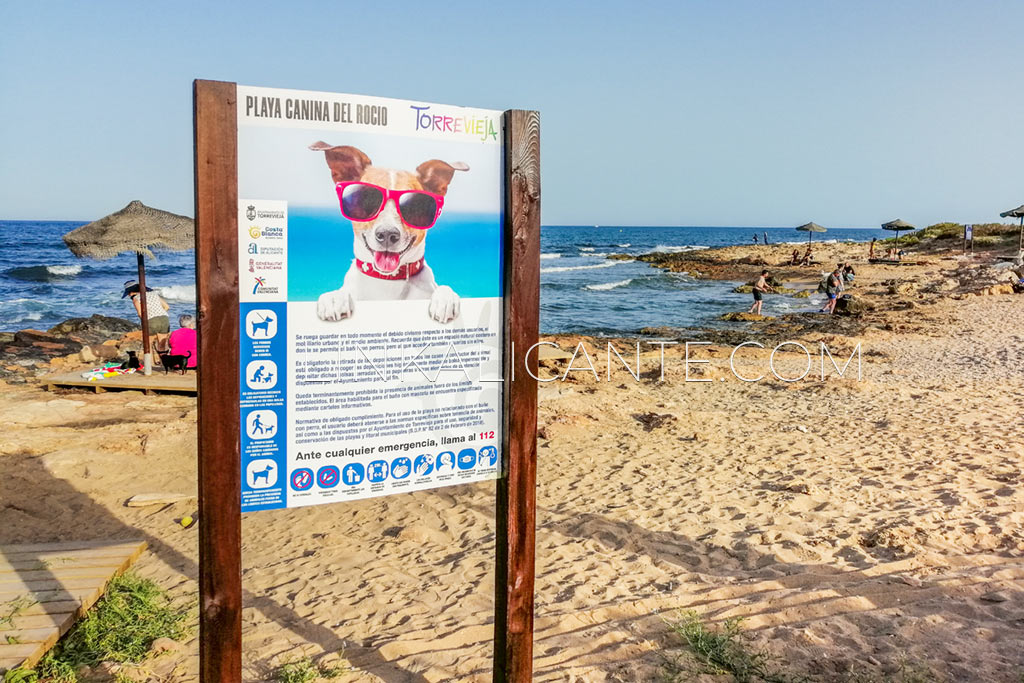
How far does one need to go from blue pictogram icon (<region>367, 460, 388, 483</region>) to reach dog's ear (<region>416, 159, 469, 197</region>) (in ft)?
3.51

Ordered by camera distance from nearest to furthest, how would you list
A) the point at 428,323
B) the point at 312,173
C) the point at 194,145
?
1. the point at 194,145
2. the point at 312,173
3. the point at 428,323


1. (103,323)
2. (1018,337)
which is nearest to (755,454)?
(1018,337)

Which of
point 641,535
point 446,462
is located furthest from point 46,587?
point 641,535

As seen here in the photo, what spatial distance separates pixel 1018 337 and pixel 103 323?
21.4 metres

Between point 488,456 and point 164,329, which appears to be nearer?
point 488,456

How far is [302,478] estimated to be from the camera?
8.70ft

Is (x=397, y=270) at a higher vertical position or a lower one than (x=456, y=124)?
lower

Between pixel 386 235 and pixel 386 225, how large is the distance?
1.5 inches

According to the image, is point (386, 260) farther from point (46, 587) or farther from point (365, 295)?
point (46, 587)

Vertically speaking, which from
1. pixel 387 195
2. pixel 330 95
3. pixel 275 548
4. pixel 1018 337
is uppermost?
pixel 330 95

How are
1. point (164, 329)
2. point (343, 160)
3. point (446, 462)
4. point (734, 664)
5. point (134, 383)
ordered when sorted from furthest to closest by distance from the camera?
point (164, 329) → point (134, 383) → point (734, 664) → point (446, 462) → point (343, 160)

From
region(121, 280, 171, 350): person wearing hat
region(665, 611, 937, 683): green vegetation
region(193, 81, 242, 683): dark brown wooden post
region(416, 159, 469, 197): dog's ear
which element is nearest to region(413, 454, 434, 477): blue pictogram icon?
region(193, 81, 242, 683): dark brown wooden post

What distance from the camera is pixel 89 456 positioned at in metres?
7.32

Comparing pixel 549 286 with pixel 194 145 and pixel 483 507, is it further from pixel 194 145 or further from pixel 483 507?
pixel 194 145
